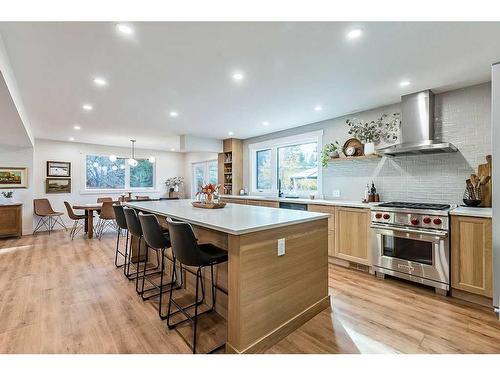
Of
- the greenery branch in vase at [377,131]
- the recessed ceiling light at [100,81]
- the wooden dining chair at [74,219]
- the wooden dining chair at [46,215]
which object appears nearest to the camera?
the recessed ceiling light at [100,81]

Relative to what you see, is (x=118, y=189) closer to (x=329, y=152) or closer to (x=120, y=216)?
(x=120, y=216)

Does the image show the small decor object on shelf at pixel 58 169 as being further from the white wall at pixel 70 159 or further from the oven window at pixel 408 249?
the oven window at pixel 408 249

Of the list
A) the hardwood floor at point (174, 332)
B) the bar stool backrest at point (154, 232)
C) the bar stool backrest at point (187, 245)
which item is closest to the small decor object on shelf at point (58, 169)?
the hardwood floor at point (174, 332)

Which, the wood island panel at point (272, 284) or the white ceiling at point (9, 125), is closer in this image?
the wood island panel at point (272, 284)

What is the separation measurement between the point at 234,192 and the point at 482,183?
4.66 meters

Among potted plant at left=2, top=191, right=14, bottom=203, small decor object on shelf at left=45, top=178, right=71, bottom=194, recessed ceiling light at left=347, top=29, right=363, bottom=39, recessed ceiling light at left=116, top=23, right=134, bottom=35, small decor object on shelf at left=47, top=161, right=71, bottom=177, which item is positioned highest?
recessed ceiling light at left=116, top=23, right=134, bottom=35

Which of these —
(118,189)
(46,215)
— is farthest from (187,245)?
(118,189)

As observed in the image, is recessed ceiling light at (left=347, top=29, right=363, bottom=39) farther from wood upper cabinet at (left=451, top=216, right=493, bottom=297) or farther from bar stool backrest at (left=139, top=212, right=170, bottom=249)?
bar stool backrest at (left=139, top=212, right=170, bottom=249)

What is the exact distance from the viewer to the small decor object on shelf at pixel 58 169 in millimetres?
6582

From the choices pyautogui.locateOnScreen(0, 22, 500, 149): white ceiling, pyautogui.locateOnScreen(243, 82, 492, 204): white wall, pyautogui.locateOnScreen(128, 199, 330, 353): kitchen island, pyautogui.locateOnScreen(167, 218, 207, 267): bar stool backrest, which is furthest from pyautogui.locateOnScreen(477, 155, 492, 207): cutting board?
pyautogui.locateOnScreen(167, 218, 207, 267): bar stool backrest

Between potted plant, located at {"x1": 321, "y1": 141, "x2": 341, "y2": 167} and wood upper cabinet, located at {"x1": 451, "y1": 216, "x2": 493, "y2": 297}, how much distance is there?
1.96 m

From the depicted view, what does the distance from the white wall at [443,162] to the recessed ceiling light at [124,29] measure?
348cm

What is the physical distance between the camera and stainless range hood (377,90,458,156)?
3088 mm
